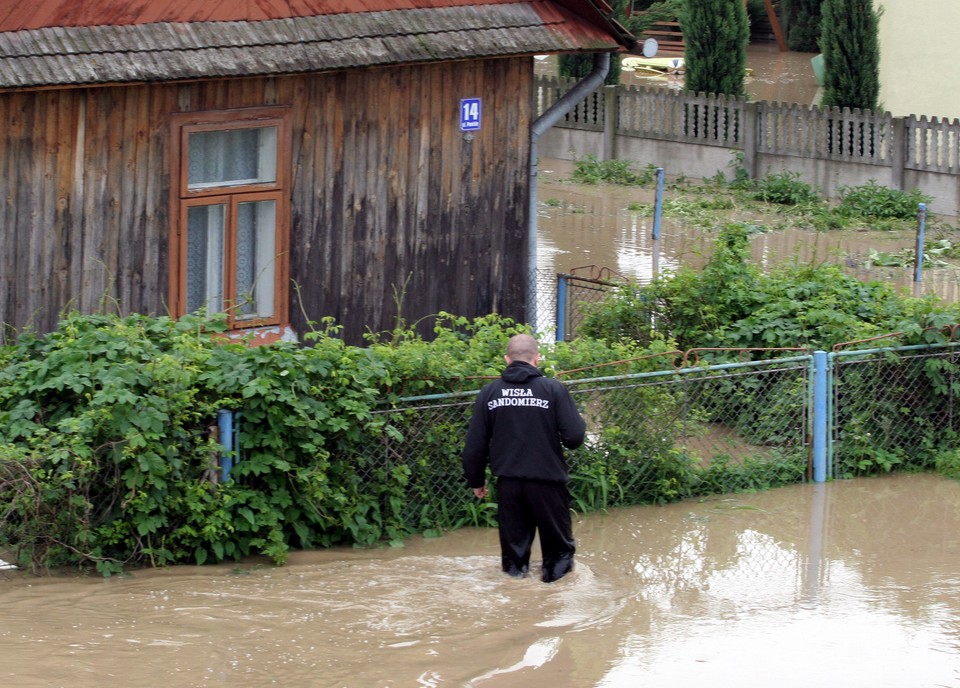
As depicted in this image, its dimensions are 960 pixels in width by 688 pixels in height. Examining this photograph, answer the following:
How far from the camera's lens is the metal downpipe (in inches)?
438

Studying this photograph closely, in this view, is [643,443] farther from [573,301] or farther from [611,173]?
[611,173]

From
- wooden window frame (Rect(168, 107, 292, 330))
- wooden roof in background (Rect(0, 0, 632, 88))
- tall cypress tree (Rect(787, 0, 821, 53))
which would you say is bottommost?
wooden window frame (Rect(168, 107, 292, 330))

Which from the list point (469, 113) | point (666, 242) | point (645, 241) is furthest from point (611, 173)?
point (469, 113)

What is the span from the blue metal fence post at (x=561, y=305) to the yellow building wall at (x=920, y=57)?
41.6 feet

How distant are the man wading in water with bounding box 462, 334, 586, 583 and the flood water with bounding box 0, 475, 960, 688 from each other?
1.03 feet

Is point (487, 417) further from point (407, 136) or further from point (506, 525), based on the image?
point (407, 136)

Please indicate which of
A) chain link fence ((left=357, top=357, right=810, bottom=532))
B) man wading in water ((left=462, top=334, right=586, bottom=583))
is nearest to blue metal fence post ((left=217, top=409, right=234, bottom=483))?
chain link fence ((left=357, top=357, right=810, bottom=532))

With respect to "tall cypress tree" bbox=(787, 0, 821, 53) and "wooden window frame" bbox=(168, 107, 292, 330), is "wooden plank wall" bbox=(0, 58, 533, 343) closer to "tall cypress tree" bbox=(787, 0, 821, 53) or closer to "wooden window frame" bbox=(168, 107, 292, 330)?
"wooden window frame" bbox=(168, 107, 292, 330)

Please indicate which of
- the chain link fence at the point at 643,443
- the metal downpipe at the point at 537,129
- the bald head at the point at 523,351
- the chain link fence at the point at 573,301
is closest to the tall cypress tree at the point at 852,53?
the chain link fence at the point at 573,301

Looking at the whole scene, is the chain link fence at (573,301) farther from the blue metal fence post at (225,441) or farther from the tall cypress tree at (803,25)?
the tall cypress tree at (803,25)

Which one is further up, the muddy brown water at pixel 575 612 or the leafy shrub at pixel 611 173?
the leafy shrub at pixel 611 173

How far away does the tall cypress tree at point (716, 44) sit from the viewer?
83.5ft

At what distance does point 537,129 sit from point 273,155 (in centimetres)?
227

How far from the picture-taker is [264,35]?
943 cm
